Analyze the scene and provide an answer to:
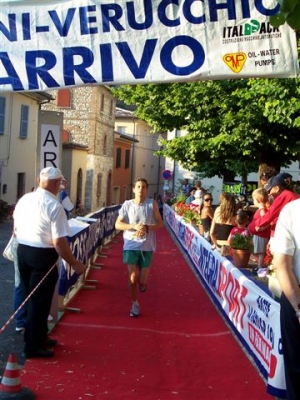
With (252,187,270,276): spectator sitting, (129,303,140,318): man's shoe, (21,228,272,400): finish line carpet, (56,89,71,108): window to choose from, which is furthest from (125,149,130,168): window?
(129,303,140,318): man's shoe

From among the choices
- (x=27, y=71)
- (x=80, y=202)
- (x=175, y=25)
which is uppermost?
(x=175, y=25)

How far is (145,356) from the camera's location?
600cm

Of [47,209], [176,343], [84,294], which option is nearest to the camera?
[47,209]

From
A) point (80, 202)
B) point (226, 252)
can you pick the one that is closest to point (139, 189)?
point (226, 252)

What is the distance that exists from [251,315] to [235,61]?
2843mm

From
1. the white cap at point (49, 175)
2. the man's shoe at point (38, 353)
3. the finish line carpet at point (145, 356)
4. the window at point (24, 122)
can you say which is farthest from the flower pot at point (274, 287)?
the window at point (24, 122)

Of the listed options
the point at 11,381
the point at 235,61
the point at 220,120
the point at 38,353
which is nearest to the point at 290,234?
the point at 235,61

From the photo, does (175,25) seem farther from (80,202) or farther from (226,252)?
(80,202)

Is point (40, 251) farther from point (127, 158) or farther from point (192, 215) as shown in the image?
point (127, 158)

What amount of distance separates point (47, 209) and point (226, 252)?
17.8ft

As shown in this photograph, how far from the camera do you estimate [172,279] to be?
37.5 ft

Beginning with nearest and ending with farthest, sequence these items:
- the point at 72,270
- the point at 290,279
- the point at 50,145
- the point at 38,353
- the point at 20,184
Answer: the point at 290,279 → the point at 38,353 → the point at 50,145 → the point at 72,270 → the point at 20,184

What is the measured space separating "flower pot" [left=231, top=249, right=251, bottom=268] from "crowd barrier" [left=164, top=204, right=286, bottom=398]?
0.60 metres

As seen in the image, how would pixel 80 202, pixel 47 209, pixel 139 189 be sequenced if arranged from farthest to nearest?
pixel 80 202 → pixel 139 189 → pixel 47 209
